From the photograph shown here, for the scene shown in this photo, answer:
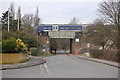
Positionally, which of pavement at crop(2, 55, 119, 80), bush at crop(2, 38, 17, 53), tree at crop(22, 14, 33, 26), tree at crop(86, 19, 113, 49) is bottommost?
pavement at crop(2, 55, 119, 80)

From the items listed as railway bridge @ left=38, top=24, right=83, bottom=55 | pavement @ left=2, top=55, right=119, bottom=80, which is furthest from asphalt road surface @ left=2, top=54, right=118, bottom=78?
railway bridge @ left=38, top=24, right=83, bottom=55

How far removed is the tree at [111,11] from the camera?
3341cm

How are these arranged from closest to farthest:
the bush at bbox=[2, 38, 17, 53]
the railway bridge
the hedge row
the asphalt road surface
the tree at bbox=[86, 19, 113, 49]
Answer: the asphalt road surface < the bush at bbox=[2, 38, 17, 53] < the hedge row < the tree at bbox=[86, 19, 113, 49] < the railway bridge

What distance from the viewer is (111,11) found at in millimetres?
34875

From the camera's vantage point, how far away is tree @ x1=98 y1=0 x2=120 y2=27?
33406 millimetres

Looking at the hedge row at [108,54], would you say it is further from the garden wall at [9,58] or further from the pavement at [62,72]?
the garden wall at [9,58]

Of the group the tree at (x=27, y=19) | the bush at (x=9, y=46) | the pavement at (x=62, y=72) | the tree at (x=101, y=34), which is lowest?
the pavement at (x=62, y=72)

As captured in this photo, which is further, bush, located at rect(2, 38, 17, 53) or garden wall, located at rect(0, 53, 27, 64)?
bush, located at rect(2, 38, 17, 53)

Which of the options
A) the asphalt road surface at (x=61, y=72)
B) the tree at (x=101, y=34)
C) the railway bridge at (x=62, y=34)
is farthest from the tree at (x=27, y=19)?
the asphalt road surface at (x=61, y=72)

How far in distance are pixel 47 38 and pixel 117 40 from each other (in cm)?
4621

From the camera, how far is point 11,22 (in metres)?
→ 57.9

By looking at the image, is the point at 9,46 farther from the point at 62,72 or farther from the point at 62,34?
the point at 62,34

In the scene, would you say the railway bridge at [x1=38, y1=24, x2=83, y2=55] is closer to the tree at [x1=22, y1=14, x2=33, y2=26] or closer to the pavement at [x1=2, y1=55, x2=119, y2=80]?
the tree at [x1=22, y1=14, x2=33, y2=26]

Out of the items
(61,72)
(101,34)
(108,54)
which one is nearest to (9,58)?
(61,72)
